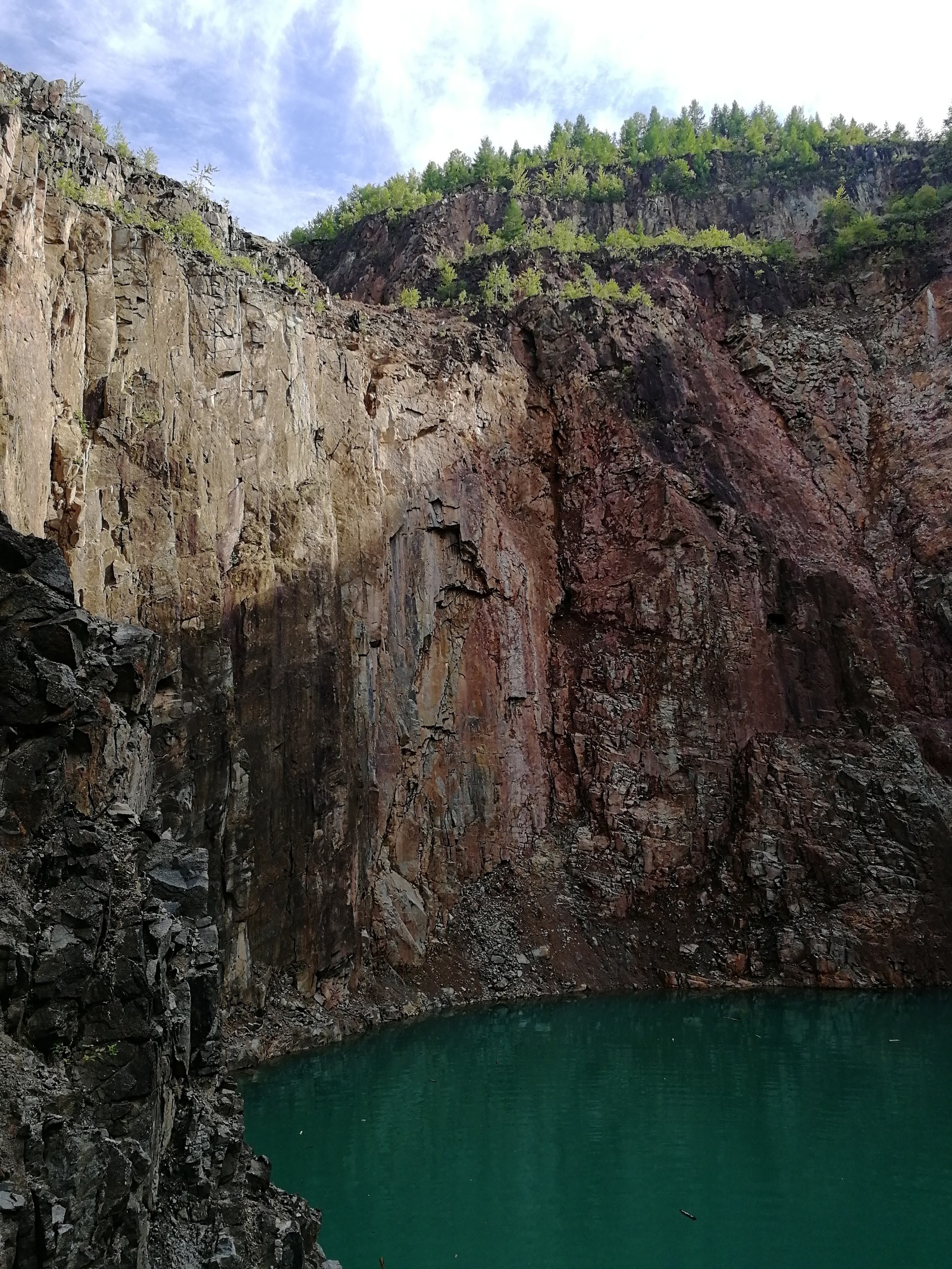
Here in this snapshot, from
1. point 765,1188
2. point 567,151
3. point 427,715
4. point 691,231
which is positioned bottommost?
point 765,1188

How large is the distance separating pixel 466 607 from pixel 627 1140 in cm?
1657

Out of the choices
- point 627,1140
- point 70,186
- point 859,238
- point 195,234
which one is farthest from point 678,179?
point 627,1140

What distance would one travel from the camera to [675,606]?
3169 centimetres

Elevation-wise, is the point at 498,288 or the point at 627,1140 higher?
the point at 498,288

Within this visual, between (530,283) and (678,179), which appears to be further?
(678,179)

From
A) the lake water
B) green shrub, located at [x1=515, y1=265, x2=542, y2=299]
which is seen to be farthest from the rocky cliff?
the lake water

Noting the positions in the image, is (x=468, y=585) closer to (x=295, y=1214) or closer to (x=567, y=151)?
(x=295, y=1214)

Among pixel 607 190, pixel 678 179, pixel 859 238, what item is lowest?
pixel 859 238

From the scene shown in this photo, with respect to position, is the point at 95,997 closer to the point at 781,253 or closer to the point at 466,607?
the point at 466,607

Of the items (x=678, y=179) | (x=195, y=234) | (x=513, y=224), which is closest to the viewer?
(x=195, y=234)

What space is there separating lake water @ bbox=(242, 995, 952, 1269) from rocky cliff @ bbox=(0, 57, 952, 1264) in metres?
2.58

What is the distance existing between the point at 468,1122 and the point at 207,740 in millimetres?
8728

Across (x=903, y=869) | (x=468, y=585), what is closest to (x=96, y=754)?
(x=468, y=585)

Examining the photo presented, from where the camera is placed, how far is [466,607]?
97.7ft
